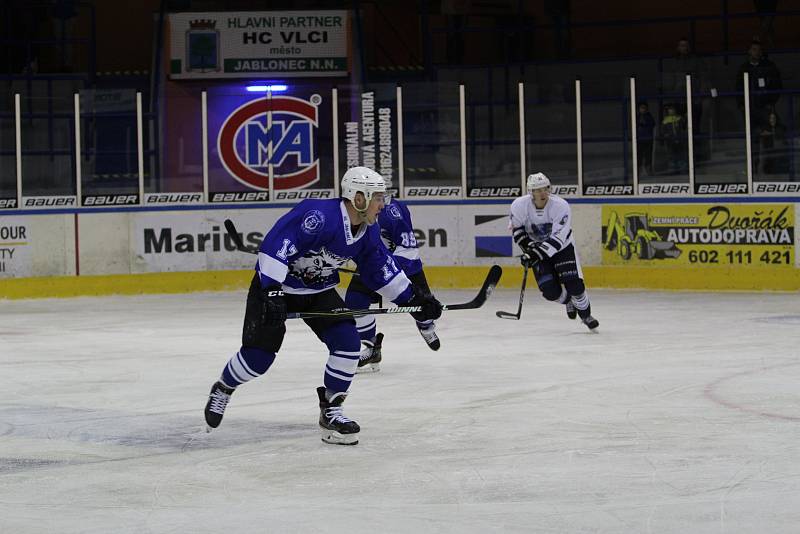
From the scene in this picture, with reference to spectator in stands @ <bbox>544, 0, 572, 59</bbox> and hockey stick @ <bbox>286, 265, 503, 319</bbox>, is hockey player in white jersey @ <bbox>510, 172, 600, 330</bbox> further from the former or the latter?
spectator in stands @ <bbox>544, 0, 572, 59</bbox>

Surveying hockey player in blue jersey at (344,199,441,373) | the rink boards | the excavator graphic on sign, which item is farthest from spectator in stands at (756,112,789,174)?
hockey player in blue jersey at (344,199,441,373)

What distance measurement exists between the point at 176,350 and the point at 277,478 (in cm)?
461

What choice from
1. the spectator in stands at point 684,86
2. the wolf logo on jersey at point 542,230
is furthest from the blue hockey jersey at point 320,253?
the spectator in stands at point 684,86

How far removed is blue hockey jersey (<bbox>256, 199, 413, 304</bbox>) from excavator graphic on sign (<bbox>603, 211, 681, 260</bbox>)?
7.91 m

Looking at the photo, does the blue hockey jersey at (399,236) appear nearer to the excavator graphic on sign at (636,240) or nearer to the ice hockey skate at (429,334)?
the ice hockey skate at (429,334)

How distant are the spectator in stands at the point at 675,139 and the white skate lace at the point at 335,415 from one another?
8.37 meters

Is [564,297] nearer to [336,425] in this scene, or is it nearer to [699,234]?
[699,234]

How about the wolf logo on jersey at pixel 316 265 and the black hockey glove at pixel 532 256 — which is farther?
the black hockey glove at pixel 532 256

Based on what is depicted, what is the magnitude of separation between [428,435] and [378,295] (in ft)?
8.40

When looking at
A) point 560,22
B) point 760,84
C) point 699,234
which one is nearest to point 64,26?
point 560,22

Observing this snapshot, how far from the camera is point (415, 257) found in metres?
9.04

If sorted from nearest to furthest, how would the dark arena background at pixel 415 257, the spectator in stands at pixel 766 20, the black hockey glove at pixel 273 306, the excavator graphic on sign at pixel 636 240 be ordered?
the dark arena background at pixel 415 257 → the black hockey glove at pixel 273 306 → the excavator graphic on sign at pixel 636 240 → the spectator in stands at pixel 766 20

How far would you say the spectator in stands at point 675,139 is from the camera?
545 inches

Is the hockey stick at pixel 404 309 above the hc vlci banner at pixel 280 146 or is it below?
below
